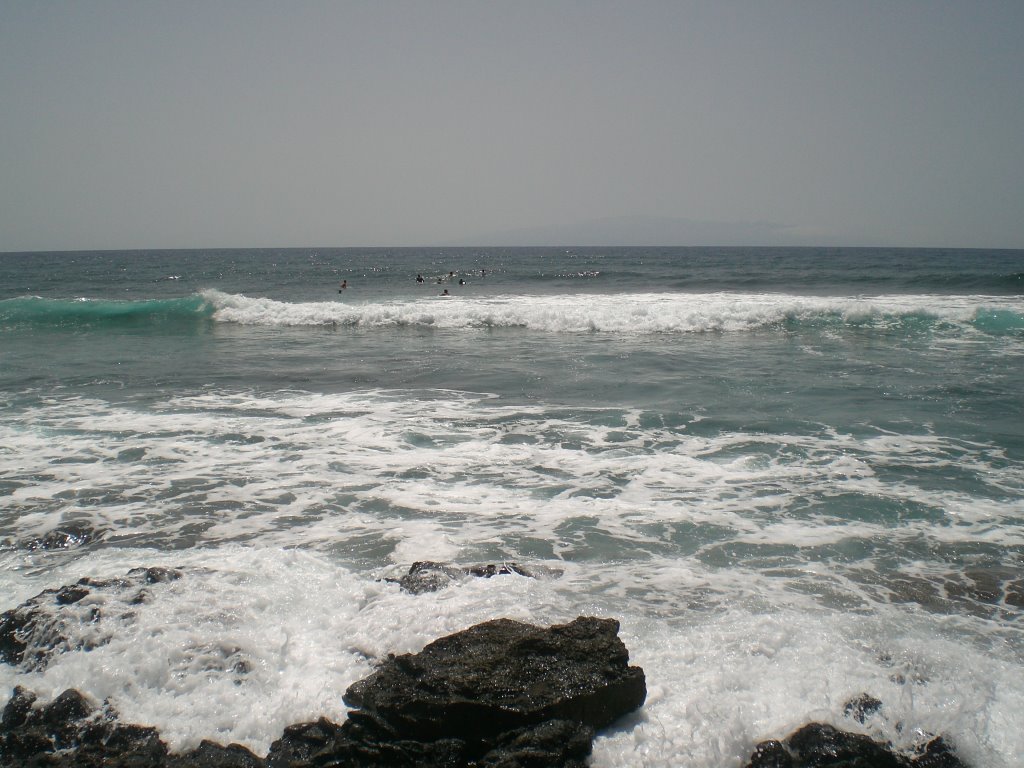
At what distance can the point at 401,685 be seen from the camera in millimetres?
3951

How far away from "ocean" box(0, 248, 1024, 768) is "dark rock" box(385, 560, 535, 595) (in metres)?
0.11

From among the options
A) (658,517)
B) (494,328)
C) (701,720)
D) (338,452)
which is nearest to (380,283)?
(494,328)

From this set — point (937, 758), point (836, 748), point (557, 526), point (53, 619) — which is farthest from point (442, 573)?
point (937, 758)

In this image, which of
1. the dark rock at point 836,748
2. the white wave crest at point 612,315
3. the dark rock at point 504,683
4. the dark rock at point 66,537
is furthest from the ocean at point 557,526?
the white wave crest at point 612,315

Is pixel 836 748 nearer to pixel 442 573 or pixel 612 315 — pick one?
pixel 442 573

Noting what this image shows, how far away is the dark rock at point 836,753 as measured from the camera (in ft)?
11.9

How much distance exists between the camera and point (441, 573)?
220 inches

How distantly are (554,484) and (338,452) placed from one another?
3.02m

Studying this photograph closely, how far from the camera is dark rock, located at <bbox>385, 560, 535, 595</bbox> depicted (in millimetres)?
5430

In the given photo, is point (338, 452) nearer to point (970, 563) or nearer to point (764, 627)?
point (764, 627)

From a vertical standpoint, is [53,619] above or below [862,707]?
above

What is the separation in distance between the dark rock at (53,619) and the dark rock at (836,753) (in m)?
4.16

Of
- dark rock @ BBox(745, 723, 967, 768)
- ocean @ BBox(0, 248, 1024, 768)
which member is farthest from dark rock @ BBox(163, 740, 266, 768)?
dark rock @ BBox(745, 723, 967, 768)

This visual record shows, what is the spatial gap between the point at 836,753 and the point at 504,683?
1.76 m
